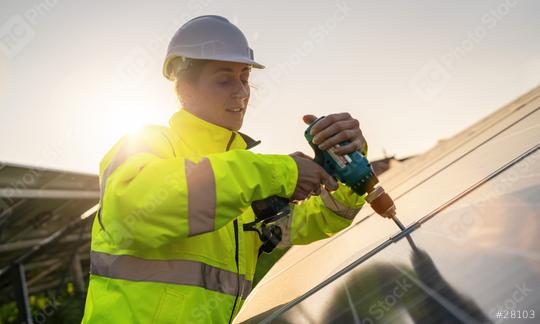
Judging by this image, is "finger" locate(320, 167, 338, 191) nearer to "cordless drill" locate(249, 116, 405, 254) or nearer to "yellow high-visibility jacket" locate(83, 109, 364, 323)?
"cordless drill" locate(249, 116, 405, 254)

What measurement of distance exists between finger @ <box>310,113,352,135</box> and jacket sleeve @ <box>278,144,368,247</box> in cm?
63

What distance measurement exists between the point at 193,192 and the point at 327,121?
63 cm

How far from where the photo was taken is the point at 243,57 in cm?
196

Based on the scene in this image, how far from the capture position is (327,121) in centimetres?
158

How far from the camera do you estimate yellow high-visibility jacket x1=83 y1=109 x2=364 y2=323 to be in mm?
1291

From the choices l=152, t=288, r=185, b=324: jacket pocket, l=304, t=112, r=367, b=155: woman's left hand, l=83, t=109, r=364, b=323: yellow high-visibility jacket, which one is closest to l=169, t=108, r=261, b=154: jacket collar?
l=83, t=109, r=364, b=323: yellow high-visibility jacket

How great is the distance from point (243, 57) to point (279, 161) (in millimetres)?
707

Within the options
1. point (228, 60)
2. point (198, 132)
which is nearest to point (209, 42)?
point (228, 60)

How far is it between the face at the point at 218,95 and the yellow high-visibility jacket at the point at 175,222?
Result: 0.08 meters

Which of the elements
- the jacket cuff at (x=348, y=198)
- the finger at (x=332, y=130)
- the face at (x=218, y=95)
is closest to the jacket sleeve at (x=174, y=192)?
the finger at (x=332, y=130)

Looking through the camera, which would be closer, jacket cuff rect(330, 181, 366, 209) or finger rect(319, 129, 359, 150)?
finger rect(319, 129, 359, 150)

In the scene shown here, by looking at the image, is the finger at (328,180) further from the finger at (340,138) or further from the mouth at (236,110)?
the mouth at (236,110)

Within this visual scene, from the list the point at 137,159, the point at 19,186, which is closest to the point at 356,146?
the point at 137,159

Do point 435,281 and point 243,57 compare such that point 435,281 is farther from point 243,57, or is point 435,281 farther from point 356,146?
point 243,57
